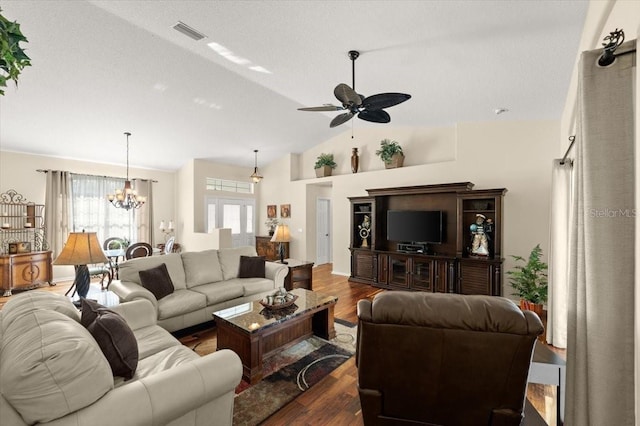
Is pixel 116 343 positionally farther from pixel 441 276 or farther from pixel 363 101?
pixel 441 276

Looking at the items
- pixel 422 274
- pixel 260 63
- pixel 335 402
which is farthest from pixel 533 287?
pixel 260 63

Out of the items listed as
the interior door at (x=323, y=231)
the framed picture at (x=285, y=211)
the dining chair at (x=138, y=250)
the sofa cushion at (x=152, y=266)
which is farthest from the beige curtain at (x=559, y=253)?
the dining chair at (x=138, y=250)

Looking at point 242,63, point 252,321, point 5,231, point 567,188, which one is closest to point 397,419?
point 252,321

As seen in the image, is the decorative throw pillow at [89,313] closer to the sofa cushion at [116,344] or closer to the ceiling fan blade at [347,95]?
the sofa cushion at [116,344]

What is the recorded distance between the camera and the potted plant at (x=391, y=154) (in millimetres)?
5738

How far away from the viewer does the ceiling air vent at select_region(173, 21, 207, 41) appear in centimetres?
276

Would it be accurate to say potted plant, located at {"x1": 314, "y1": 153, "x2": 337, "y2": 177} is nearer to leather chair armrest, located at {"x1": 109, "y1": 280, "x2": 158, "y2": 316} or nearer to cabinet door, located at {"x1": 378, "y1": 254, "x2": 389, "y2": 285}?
cabinet door, located at {"x1": 378, "y1": 254, "x2": 389, "y2": 285}

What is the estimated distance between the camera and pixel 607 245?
1177mm

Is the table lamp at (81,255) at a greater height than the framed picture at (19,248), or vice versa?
the table lamp at (81,255)

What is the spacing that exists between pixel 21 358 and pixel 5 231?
20.0ft

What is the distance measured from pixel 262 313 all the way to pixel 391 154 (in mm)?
4228

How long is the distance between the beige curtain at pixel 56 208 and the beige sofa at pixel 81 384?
5203mm

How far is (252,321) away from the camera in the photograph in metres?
2.53

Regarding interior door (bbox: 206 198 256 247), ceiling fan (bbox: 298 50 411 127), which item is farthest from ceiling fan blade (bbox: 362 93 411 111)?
interior door (bbox: 206 198 256 247)
